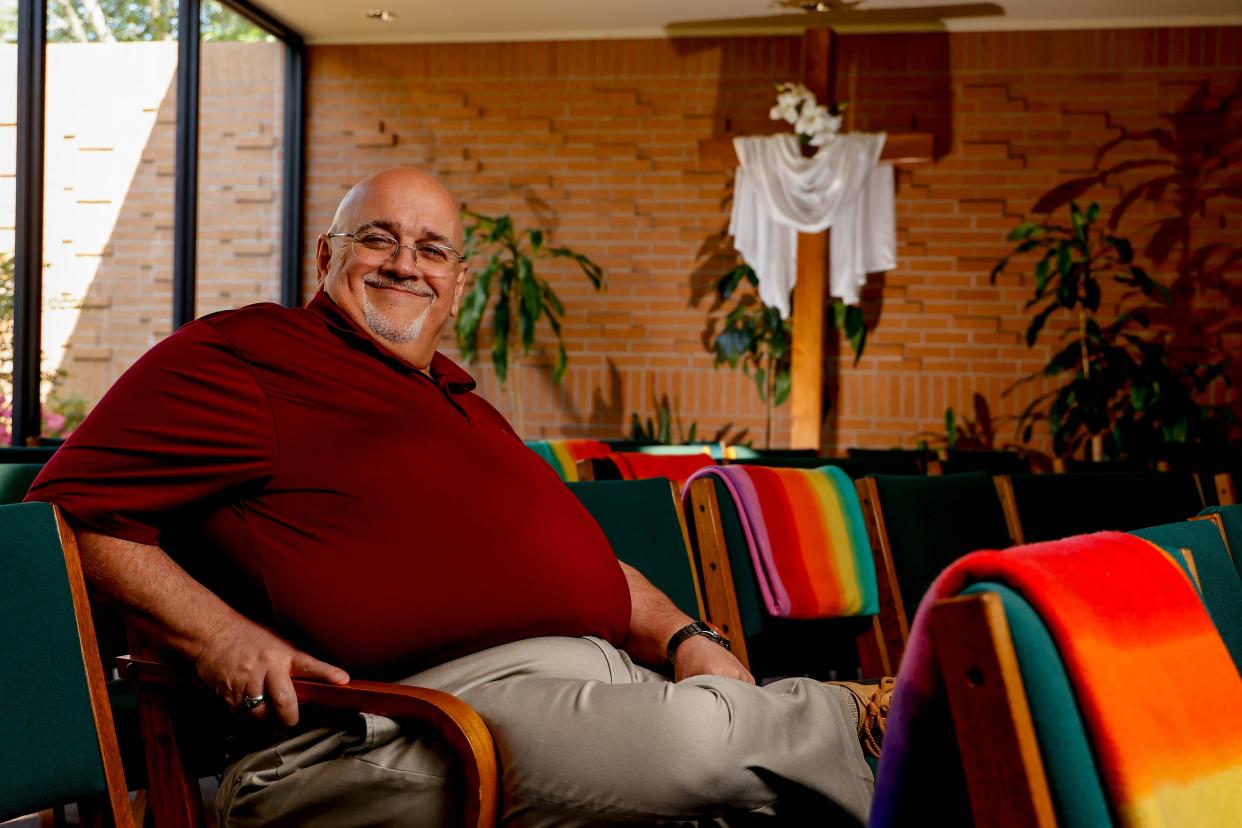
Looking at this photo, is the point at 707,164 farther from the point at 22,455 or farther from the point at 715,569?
the point at 715,569

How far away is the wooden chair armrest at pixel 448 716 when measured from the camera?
1282 millimetres

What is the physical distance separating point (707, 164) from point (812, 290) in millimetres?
914

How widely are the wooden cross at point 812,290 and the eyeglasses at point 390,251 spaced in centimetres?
418

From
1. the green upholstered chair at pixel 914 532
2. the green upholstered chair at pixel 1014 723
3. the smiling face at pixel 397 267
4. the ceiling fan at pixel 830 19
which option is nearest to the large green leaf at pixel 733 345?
the ceiling fan at pixel 830 19

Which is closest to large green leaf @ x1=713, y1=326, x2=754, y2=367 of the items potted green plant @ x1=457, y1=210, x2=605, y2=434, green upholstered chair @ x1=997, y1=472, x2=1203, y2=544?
potted green plant @ x1=457, y1=210, x2=605, y2=434

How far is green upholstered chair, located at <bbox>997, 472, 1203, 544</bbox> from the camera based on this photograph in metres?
2.75

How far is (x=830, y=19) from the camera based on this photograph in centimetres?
659

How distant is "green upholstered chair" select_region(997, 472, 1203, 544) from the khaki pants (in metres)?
1.46

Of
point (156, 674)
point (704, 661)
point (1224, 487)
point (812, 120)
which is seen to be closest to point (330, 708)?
point (156, 674)

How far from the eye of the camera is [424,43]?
7.01 metres

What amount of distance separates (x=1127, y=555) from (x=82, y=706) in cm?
106

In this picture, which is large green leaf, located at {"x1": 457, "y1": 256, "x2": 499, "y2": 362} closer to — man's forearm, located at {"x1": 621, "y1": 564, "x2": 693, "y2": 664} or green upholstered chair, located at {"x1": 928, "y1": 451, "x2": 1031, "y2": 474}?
green upholstered chair, located at {"x1": 928, "y1": 451, "x2": 1031, "y2": 474}

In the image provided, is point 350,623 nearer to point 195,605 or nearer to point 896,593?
point 195,605

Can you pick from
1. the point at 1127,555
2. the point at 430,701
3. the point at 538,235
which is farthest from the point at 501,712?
the point at 538,235
